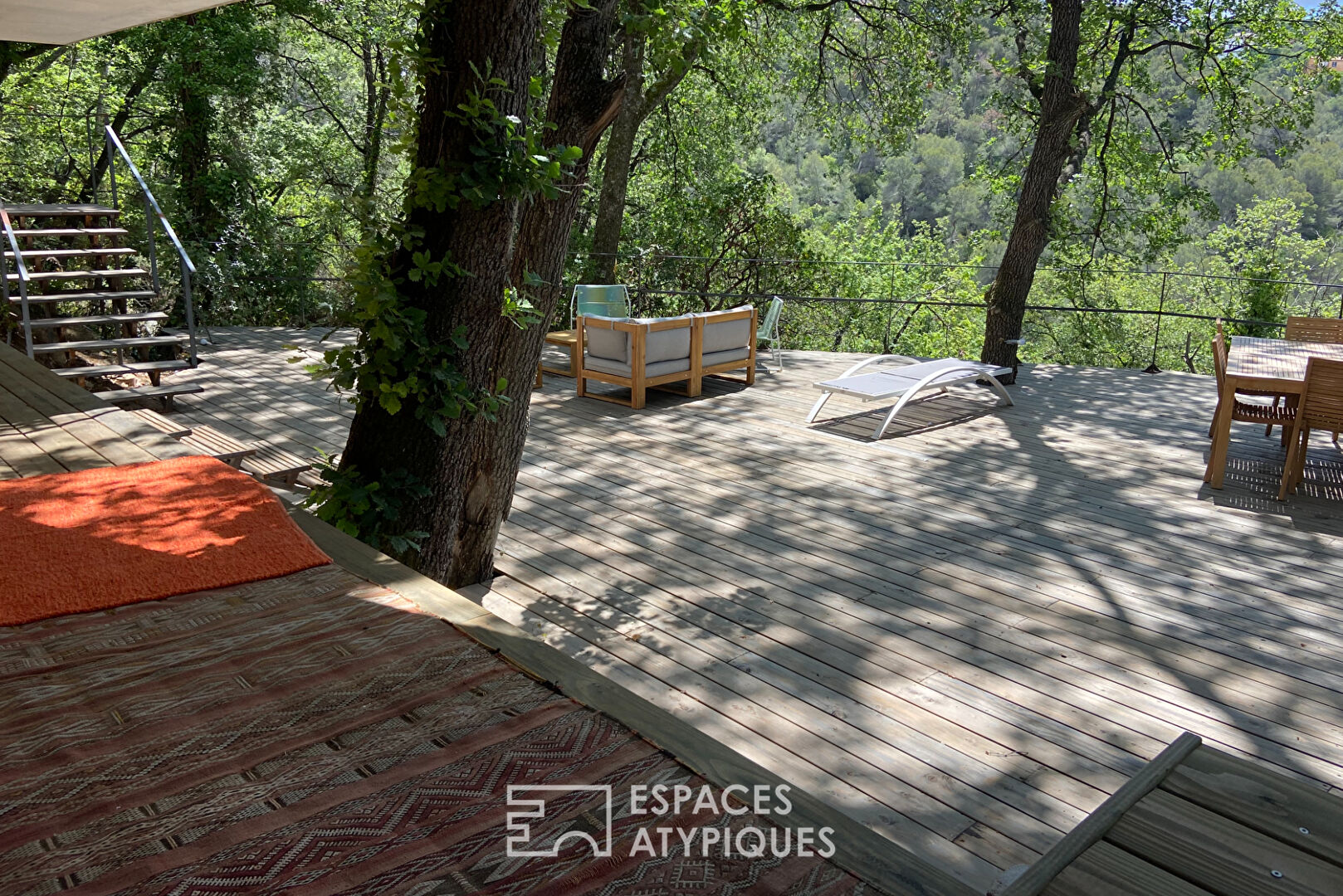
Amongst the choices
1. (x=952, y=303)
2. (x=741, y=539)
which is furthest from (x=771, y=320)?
(x=741, y=539)

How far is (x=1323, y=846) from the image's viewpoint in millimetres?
1303

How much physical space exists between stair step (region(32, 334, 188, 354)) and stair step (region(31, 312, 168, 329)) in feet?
0.38

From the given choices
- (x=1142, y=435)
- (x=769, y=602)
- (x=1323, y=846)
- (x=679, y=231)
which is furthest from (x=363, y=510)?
(x=679, y=231)

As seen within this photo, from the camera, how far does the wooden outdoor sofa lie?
6.99m

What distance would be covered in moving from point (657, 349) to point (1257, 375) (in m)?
3.88

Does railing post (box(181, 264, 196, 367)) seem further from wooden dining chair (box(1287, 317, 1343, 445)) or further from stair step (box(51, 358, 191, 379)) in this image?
wooden dining chair (box(1287, 317, 1343, 445))

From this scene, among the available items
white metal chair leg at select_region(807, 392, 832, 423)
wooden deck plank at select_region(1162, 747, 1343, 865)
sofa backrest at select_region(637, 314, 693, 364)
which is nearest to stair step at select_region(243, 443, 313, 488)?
sofa backrest at select_region(637, 314, 693, 364)

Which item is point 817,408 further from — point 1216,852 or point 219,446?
point 1216,852

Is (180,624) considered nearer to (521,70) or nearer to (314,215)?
(521,70)

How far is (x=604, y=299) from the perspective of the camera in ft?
26.5

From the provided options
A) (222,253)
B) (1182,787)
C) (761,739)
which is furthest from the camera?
(222,253)

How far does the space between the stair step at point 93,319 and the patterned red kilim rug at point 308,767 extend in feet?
15.3

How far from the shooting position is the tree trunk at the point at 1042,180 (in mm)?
7441

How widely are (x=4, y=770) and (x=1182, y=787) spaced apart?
1.74 metres
